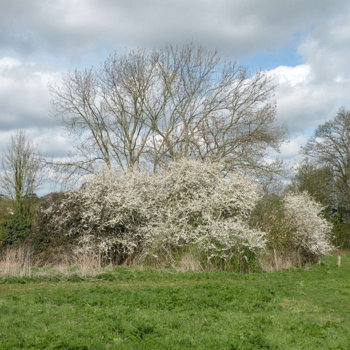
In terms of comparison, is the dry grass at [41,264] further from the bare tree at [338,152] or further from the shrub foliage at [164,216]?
the bare tree at [338,152]

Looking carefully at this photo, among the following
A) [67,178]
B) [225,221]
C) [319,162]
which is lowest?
[225,221]

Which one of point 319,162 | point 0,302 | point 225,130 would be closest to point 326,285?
point 0,302

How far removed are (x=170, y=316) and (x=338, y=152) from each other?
2593cm

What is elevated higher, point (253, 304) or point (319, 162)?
point (319, 162)

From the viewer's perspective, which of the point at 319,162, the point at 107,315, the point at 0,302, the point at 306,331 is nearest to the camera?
the point at 306,331

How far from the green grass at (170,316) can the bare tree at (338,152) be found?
20579 millimetres

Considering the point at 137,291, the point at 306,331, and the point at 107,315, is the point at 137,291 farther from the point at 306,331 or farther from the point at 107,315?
the point at 306,331

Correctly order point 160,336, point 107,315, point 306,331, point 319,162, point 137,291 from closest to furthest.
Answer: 1. point 160,336
2. point 306,331
3. point 107,315
4. point 137,291
5. point 319,162

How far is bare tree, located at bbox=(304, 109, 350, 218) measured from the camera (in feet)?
95.3

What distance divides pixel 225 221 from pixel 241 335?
8.93m

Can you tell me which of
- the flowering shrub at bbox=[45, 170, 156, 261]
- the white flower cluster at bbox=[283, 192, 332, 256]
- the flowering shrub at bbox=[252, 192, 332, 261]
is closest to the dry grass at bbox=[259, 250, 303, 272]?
the flowering shrub at bbox=[252, 192, 332, 261]

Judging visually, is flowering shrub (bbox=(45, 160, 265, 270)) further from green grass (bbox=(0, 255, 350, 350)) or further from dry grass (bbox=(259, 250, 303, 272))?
green grass (bbox=(0, 255, 350, 350))

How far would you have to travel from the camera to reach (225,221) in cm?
1438

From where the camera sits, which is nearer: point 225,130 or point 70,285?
point 70,285
